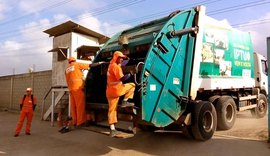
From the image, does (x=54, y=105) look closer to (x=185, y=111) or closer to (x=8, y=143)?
(x=8, y=143)

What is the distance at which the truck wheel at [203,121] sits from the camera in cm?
649

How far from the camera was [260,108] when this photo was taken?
1051 centimetres

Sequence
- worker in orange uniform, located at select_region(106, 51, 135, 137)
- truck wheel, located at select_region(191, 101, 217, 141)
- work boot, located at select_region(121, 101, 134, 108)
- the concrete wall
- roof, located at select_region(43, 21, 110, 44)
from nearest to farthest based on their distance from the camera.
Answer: work boot, located at select_region(121, 101, 134, 108)
worker in orange uniform, located at select_region(106, 51, 135, 137)
truck wheel, located at select_region(191, 101, 217, 141)
roof, located at select_region(43, 21, 110, 44)
the concrete wall

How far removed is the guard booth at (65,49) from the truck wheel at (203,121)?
5906 mm

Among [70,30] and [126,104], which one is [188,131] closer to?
[126,104]

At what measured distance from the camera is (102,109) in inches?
240

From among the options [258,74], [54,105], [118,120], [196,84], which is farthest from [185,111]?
[54,105]

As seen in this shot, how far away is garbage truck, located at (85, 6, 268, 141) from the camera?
5.55 metres

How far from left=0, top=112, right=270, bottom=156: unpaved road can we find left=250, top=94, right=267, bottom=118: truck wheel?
1944 mm

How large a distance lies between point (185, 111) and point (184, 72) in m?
0.82

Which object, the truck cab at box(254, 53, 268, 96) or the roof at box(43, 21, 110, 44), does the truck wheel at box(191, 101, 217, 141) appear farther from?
the roof at box(43, 21, 110, 44)

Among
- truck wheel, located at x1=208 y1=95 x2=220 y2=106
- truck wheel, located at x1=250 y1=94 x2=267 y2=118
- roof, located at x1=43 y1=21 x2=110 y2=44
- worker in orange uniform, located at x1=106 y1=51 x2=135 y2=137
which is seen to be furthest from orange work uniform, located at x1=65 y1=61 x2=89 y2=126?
truck wheel, located at x1=250 y1=94 x2=267 y2=118

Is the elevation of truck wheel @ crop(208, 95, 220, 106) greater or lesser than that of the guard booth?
lesser

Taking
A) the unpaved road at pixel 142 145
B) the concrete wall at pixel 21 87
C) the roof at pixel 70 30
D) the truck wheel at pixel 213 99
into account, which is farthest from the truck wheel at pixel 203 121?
the concrete wall at pixel 21 87
